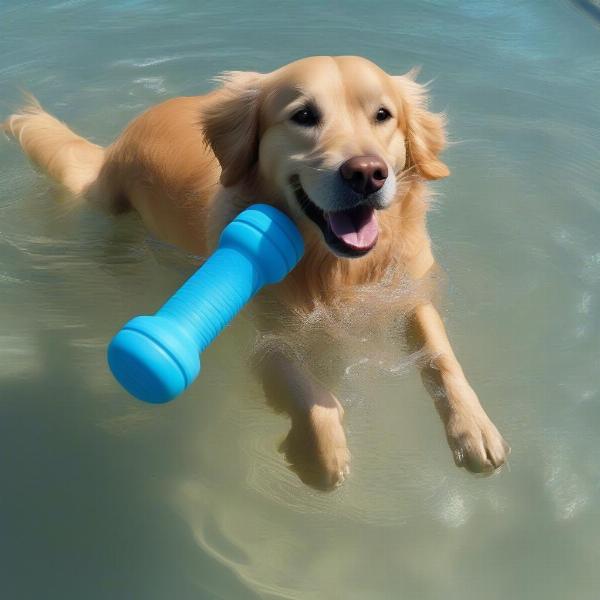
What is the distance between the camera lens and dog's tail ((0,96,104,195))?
466 cm

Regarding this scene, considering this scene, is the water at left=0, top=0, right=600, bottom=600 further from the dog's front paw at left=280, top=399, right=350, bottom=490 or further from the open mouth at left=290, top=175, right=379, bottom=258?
the open mouth at left=290, top=175, right=379, bottom=258

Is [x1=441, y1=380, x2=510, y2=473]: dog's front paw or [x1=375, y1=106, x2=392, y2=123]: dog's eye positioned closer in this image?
Answer: [x1=441, y1=380, x2=510, y2=473]: dog's front paw

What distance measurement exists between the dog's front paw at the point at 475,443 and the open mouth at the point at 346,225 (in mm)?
719

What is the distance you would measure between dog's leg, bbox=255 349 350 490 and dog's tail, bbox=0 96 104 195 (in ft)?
7.51

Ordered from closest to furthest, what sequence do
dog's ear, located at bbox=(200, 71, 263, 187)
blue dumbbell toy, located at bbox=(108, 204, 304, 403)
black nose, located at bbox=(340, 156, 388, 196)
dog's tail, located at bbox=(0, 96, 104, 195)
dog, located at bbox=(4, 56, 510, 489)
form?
blue dumbbell toy, located at bbox=(108, 204, 304, 403), black nose, located at bbox=(340, 156, 388, 196), dog, located at bbox=(4, 56, 510, 489), dog's ear, located at bbox=(200, 71, 263, 187), dog's tail, located at bbox=(0, 96, 104, 195)

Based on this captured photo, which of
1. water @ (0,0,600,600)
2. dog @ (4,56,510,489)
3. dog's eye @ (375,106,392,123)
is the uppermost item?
dog's eye @ (375,106,392,123)

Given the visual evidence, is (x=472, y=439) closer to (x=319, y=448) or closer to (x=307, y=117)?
(x=319, y=448)

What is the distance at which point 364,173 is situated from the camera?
8.75ft

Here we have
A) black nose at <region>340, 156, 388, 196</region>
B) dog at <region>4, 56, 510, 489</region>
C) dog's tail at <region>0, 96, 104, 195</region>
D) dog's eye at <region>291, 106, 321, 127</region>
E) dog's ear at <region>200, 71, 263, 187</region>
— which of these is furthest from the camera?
dog's tail at <region>0, 96, 104, 195</region>

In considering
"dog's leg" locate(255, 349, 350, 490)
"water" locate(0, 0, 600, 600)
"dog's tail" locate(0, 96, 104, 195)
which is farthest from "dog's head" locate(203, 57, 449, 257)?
"dog's tail" locate(0, 96, 104, 195)

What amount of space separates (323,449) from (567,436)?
3.89 ft

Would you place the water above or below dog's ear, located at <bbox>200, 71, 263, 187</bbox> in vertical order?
below

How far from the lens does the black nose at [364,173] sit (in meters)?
2.67

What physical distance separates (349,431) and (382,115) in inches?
52.2
